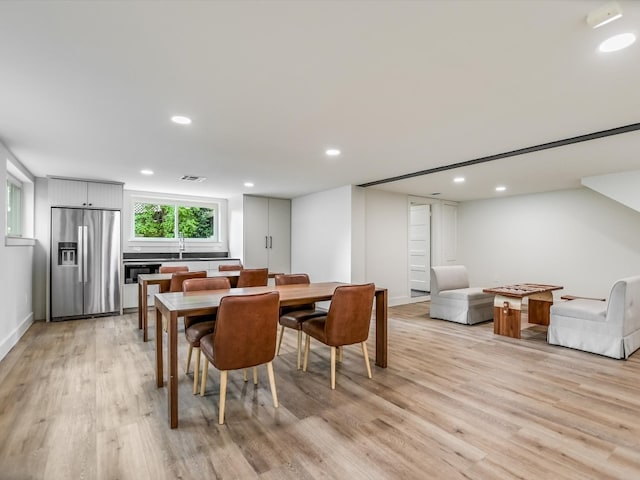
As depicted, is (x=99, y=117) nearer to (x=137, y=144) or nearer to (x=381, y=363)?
(x=137, y=144)

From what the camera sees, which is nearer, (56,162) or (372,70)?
(372,70)

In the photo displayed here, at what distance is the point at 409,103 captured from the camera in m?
2.47

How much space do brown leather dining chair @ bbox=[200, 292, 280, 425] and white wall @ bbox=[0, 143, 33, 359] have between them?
2.81 metres

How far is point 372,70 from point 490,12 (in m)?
0.68

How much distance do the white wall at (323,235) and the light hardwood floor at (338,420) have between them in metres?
2.48

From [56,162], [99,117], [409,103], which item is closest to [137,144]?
[99,117]

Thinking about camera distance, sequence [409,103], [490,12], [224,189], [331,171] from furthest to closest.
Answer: [224,189], [331,171], [409,103], [490,12]

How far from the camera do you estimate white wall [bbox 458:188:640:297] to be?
214 inches

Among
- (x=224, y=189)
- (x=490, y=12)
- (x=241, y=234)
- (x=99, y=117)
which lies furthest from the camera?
(x=241, y=234)

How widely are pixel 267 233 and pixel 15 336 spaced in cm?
419

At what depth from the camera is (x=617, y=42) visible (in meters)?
1.72

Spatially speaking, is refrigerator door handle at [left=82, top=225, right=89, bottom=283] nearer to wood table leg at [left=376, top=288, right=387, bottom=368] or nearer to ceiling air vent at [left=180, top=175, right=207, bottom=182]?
ceiling air vent at [left=180, top=175, right=207, bottom=182]

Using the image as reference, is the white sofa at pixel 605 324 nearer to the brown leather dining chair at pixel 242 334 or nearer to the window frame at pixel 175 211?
the brown leather dining chair at pixel 242 334

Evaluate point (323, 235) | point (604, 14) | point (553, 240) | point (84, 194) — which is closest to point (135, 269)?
point (84, 194)
